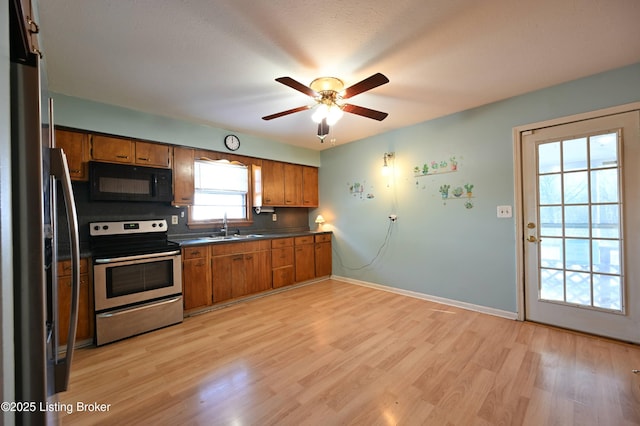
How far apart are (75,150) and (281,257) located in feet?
8.79

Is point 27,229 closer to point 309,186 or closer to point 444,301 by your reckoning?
point 444,301

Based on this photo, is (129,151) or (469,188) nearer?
(129,151)

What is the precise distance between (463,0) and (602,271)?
2.69 metres

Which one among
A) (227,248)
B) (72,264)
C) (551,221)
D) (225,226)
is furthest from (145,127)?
(551,221)

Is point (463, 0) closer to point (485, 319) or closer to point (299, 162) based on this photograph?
point (485, 319)

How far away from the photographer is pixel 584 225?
2.57 metres

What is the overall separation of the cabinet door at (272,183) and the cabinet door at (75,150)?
84.8 inches

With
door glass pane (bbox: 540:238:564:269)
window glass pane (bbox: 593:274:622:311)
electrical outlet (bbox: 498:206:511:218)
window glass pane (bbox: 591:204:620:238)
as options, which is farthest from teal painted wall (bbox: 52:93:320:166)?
window glass pane (bbox: 593:274:622:311)

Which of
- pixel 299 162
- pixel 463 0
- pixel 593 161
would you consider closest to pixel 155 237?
pixel 299 162

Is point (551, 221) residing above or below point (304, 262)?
above

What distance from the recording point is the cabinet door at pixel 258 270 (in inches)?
146

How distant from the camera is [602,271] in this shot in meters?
2.51

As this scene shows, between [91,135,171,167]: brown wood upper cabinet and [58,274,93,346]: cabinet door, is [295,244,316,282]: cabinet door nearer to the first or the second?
[91,135,171,167]: brown wood upper cabinet

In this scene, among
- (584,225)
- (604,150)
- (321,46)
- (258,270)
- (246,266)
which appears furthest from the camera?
(258,270)
